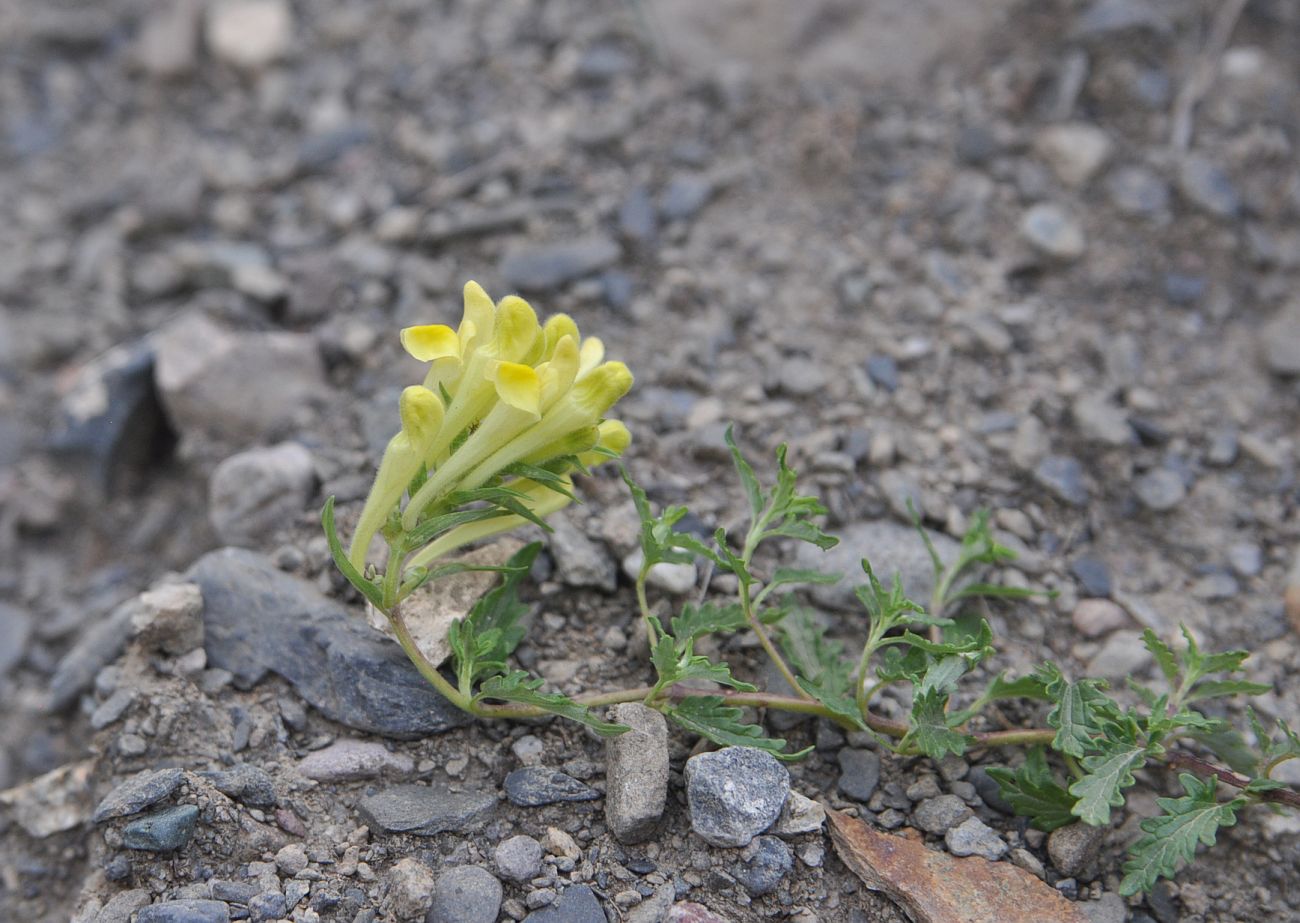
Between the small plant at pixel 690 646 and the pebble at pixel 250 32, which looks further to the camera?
the pebble at pixel 250 32

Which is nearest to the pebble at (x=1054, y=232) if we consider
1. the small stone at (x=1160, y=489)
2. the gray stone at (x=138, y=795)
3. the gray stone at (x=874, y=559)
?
the small stone at (x=1160, y=489)

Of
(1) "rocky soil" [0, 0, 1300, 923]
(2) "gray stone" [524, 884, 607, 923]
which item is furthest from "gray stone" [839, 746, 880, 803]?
(2) "gray stone" [524, 884, 607, 923]

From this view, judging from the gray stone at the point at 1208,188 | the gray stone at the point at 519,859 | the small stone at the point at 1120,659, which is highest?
the gray stone at the point at 1208,188

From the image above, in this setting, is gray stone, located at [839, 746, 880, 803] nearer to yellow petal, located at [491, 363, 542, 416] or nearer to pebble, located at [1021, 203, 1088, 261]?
yellow petal, located at [491, 363, 542, 416]

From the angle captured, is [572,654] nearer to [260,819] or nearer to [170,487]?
[260,819]

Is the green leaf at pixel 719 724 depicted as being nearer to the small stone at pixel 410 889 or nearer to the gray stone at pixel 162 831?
the small stone at pixel 410 889
